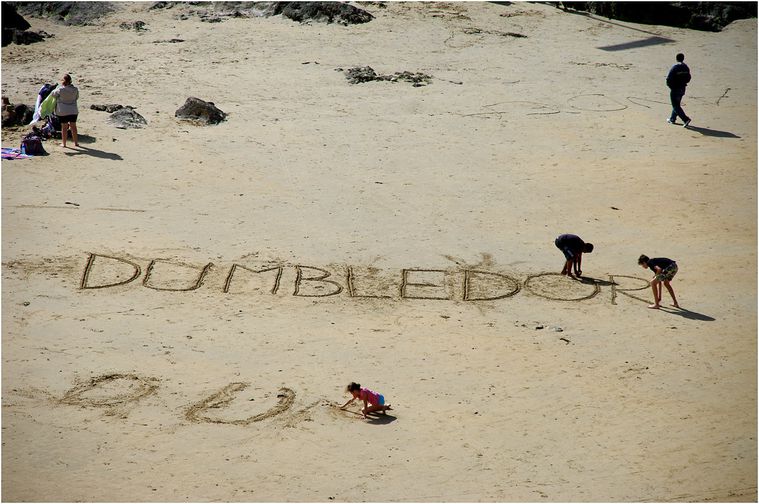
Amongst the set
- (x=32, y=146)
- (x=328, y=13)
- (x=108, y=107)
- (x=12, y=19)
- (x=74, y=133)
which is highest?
(x=328, y=13)

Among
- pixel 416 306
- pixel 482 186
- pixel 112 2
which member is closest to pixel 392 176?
pixel 482 186

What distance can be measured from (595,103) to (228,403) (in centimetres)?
1290

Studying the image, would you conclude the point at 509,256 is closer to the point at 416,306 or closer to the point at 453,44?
the point at 416,306

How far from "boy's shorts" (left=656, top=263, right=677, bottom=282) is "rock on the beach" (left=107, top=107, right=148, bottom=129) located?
10.2 metres

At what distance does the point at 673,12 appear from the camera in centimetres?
2611

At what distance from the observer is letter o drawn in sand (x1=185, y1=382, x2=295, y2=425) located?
383 inches

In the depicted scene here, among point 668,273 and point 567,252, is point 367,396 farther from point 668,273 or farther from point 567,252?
point 668,273

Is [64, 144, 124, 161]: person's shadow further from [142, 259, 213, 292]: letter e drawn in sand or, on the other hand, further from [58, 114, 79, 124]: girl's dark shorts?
[142, 259, 213, 292]: letter e drawn in sand

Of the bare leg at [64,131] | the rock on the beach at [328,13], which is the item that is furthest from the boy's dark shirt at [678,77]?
the bare leg at [64,131]

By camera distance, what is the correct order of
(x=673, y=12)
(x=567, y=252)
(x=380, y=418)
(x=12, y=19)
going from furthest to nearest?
(x=673, y=12), (x=12, y=19), (x=567, y=252), (x=380, y=418)

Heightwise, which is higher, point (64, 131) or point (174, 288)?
point (64, 131)

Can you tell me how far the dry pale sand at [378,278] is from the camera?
920cm

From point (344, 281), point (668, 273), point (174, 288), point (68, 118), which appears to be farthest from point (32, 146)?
point (668, 273)

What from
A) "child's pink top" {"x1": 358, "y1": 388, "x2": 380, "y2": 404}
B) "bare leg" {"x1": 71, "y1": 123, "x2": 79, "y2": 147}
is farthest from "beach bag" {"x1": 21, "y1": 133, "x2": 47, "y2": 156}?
"child's pink top" {"x1": 358, "y1": 388, "x2": 380, "y2": 404}
